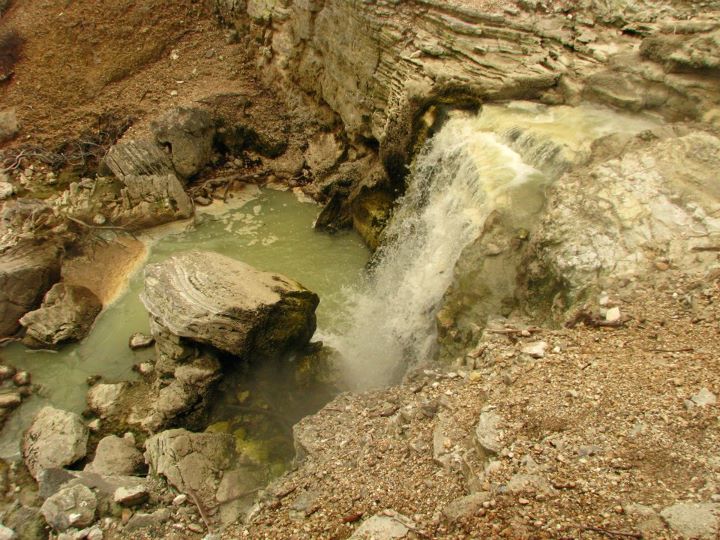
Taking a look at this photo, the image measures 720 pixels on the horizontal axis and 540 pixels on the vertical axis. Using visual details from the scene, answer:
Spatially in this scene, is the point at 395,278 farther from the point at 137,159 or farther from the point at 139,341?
the point at 137,159

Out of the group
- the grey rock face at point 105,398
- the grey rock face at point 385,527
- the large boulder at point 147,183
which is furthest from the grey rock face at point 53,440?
the large boulder at point 147,183

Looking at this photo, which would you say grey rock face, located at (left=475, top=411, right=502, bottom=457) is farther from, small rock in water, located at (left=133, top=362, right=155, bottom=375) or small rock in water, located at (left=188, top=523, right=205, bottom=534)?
small rock in water, located at (left=133, top=362, right=155, bottom=375)

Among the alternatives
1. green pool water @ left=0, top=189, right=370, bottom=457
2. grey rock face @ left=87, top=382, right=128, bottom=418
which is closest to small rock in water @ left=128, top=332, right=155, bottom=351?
green pool water @ left=0, top=189, right=370, bottom=457

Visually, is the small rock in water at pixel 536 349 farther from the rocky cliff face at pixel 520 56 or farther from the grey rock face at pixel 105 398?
the grey rock face at pixel 105 398

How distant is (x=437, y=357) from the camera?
6.69m

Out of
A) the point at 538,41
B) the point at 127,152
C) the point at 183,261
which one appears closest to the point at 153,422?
the point at 183,261

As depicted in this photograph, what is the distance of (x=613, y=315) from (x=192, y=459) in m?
4.63

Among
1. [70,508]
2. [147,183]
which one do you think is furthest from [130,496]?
[147,183]

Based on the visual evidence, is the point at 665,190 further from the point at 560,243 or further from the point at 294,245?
the point at 294,245

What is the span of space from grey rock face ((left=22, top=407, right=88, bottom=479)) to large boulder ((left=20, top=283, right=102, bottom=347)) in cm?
163

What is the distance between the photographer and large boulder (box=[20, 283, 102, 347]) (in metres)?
8.23

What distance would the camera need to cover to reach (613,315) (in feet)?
16.6

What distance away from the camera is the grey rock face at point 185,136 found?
10922mm

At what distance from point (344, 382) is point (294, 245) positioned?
382 cm
